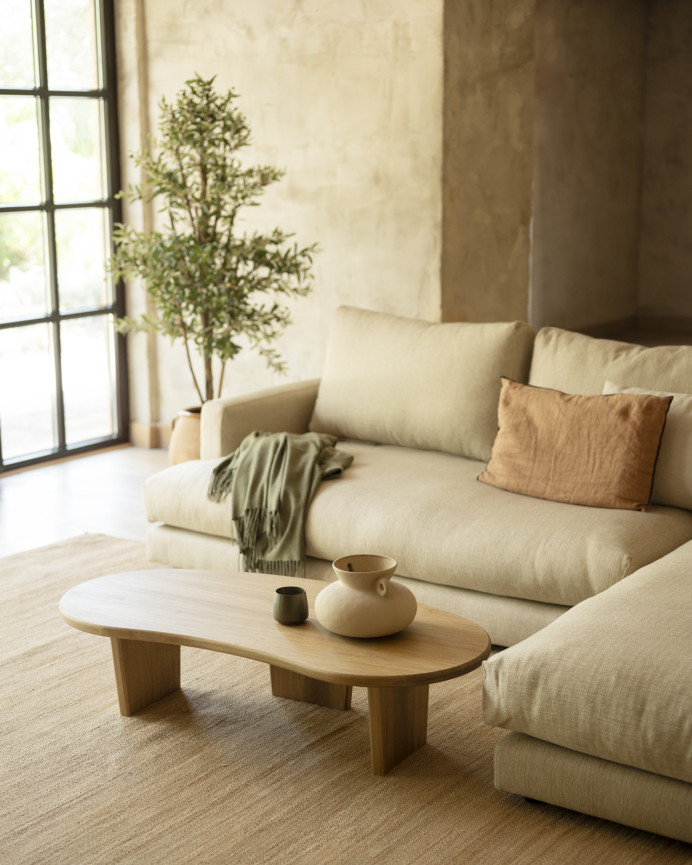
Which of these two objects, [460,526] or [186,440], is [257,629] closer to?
[460,526]

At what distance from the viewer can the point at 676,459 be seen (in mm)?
3332

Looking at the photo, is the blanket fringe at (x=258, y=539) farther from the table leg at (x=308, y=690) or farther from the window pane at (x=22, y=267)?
the window pane at (x=22, y=267)

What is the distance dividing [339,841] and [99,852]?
51 centimetres

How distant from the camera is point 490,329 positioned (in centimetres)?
396

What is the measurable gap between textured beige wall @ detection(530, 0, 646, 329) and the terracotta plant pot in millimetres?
3015

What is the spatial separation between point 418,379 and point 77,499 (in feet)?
6.54

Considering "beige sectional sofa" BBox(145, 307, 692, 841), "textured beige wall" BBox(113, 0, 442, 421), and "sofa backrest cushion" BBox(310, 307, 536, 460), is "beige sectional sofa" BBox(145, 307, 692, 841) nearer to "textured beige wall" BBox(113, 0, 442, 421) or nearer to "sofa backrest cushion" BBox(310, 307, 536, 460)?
"sofa backrest cushion" BBox(310, 307, 536, 460)

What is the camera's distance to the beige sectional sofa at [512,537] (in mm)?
2273

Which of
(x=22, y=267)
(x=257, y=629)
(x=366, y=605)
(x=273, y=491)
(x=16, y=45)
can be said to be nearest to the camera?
(x=366, y=605)

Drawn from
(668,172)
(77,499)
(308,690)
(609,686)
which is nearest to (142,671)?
(308,690)

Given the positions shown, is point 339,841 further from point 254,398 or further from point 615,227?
point 615,227

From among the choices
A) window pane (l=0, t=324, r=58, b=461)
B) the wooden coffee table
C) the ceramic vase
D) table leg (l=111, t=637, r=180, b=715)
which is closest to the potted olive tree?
window pane (l=0, t=324, r=58, b=461)

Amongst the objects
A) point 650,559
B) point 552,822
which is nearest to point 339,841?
point 552,822

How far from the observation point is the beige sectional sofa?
89.5 inches
